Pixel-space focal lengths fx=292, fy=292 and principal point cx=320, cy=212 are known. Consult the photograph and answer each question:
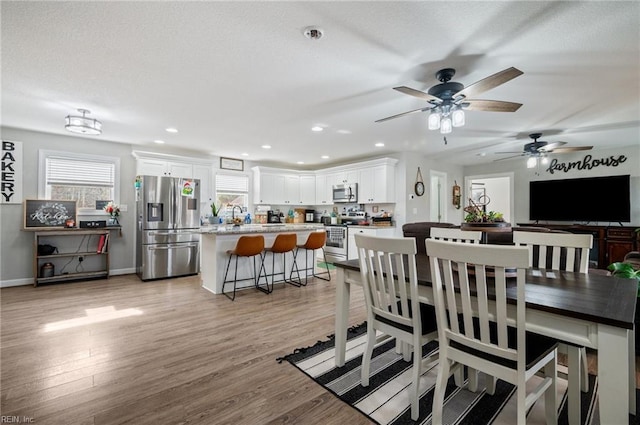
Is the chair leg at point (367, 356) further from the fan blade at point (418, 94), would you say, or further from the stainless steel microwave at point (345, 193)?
the stainless steel microwave at point (345, 193)

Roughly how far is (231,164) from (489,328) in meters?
6.32

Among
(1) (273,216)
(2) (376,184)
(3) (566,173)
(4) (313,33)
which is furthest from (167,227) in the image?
(3) (566,173)

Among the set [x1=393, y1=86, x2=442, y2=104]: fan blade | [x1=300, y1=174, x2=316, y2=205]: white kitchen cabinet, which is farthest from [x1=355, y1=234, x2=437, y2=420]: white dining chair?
[x1=300, y1=174, x2=316, y2=205]: white kitchen cabinet

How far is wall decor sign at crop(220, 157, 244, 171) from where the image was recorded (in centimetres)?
670

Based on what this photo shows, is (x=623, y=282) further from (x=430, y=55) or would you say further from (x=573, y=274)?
(x=430, y=55)

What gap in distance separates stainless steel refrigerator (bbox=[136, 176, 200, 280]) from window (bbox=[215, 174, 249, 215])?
129cm

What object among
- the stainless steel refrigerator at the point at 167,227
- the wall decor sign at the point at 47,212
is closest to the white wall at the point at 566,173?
the stainless steel refrigerator at the point at 167,227

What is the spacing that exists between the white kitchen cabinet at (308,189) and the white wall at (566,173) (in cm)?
410

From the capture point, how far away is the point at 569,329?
124 cm

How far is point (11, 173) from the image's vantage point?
4.50 metres

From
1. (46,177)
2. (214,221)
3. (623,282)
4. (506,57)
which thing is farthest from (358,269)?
(46,177)

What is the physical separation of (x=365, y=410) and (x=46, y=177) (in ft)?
19.3

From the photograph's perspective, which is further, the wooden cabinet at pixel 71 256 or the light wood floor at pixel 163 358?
the wooden cabinet at pixel 71 256

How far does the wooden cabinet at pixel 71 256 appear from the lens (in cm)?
452
